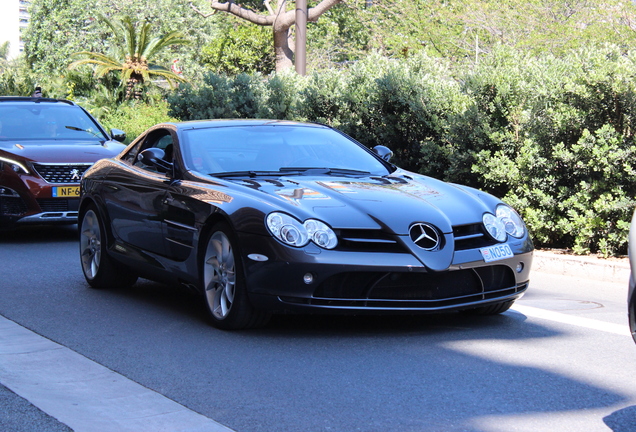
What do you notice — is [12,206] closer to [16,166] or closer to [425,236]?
[16,166]

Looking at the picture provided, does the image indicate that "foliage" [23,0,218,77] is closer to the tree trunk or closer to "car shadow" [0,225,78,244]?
the tree trunk

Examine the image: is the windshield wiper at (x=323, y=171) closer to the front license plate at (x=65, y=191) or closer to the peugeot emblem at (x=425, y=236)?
the peugeot emblem at (x=425, y=236)

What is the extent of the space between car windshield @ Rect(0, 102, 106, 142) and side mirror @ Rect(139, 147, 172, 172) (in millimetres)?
5761

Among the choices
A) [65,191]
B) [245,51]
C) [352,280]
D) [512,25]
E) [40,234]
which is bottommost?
[40,234]

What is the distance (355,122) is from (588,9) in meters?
16.5

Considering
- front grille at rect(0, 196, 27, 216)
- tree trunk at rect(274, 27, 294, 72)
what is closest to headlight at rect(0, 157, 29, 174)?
front grille at rect(0, 196, 27, 216)

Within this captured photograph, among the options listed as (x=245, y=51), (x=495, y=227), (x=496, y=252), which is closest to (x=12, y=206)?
(x=495, y=227)

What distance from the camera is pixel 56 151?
457 inches

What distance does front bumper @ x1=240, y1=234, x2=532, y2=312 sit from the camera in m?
5.64

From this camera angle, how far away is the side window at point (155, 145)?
7434mm

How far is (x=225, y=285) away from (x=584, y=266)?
14.1ft

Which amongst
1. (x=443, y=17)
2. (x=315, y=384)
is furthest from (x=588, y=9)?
(x=315, y=384)

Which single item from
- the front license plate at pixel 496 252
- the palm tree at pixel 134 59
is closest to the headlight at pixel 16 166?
the front license plate at pixel 496 252

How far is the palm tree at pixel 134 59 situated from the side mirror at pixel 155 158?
1216 inches
